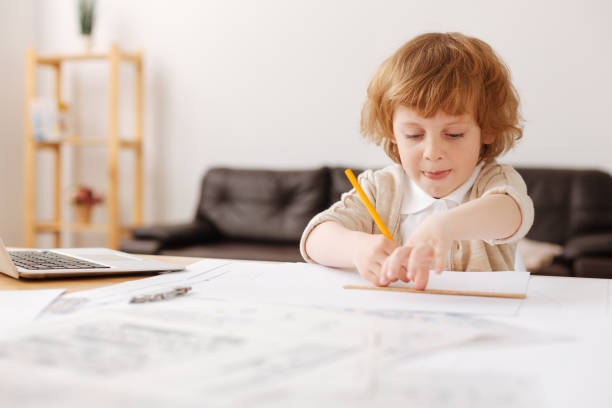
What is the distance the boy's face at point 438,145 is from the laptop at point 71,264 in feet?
1.53

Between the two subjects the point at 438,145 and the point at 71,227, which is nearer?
the point at 438,145

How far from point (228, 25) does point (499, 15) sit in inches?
61.3

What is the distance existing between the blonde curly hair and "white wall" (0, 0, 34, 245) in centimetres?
342

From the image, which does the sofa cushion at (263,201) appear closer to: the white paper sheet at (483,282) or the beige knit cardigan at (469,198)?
the beige knit cardigan at (469,198)

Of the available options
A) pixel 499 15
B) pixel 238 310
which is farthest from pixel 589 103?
pixel 238 310

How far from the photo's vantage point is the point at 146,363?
46cm

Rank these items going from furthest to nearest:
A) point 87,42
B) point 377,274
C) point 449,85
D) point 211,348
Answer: point 87,42, point 449,85, point 377,274, point 211,348

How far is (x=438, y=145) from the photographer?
1.11 metres

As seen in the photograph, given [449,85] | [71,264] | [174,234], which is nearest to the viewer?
[71,264]

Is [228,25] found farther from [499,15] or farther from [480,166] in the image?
[480,166]

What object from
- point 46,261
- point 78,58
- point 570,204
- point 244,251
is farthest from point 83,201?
point 46,261

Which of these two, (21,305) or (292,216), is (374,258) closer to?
(21,305)

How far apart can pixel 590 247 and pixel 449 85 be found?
170cm

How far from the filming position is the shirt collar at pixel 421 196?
1221 mm
